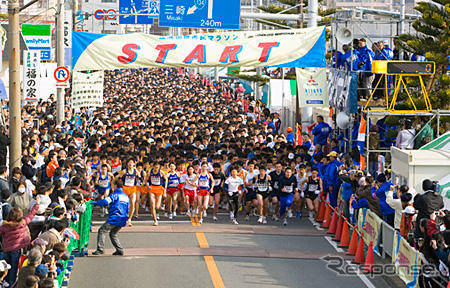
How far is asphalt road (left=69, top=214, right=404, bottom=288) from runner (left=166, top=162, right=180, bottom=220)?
1.56 feet

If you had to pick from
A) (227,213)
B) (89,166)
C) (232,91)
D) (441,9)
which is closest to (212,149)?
(227,213)

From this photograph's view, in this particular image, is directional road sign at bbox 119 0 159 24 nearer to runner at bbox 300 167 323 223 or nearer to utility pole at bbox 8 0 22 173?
runner at bbox 300 167 323 223

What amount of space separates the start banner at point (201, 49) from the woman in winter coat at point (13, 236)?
11.0 meters

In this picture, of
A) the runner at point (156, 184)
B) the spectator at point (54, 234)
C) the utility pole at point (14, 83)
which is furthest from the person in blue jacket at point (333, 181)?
the spectator at point (54, 234)

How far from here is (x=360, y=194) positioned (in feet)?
50.9

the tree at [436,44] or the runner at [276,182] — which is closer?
the runner at [276,182]

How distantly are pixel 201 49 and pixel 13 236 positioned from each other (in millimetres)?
12097

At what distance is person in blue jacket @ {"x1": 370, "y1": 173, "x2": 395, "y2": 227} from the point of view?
581 inches

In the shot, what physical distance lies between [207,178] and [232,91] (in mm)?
36508

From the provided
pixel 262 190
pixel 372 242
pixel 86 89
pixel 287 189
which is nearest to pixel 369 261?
pixel 372 242

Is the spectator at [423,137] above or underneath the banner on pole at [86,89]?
underneath

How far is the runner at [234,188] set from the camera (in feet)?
60.4

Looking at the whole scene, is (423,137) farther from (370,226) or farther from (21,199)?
(21,199)

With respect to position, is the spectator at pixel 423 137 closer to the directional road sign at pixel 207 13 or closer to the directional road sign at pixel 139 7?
the directional road sign at pixel 207 13
